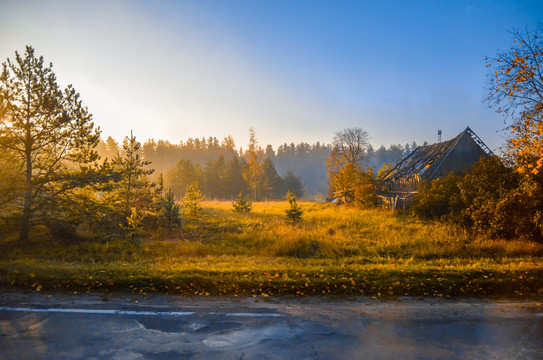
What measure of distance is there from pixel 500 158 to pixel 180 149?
339 ft

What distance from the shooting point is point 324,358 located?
399 centimetres

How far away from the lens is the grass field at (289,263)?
6.62m

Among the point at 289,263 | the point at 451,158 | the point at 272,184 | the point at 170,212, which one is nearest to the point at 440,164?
the point at 451,158

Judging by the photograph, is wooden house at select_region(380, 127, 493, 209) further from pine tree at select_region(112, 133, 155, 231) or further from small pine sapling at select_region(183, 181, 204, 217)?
pine tree at select_region(112, 133, 155, 231)

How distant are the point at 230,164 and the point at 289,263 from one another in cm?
5212

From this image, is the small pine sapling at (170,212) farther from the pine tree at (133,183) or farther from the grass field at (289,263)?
the pine tree at (133,183)

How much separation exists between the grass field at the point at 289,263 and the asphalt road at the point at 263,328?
0.63 meters

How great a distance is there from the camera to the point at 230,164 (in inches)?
2362

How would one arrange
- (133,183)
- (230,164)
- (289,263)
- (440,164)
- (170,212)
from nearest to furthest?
(289,263), (170,212), (133,183), (440,164), (230,164)

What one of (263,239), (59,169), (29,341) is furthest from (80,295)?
(59,169)

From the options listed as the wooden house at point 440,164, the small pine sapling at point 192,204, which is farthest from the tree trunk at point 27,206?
the wooden house at point 440,164

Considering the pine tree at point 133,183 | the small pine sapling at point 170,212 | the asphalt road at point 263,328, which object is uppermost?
the pine tree at point 133,183

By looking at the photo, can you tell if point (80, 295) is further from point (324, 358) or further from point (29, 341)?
point (324, 358)

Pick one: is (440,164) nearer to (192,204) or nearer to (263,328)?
(192,204)
